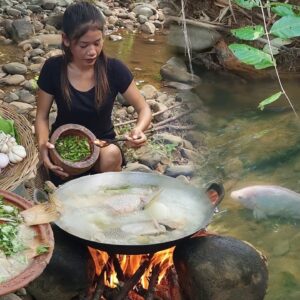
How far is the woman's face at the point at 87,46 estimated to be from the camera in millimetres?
3475

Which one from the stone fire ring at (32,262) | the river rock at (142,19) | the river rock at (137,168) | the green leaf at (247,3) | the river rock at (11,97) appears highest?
the green leaf at (247,3)

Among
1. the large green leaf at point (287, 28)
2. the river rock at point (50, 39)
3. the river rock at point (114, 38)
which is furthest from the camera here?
the river rock at point (114, 38)

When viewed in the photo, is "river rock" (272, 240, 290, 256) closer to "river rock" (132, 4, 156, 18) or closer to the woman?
the woman

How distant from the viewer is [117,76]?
383 cm

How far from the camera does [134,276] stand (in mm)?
2875

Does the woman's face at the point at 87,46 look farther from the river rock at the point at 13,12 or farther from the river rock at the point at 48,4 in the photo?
the river rock at the point at 48,4

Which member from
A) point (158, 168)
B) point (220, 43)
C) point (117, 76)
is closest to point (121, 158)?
point (117, 76)

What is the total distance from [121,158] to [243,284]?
147 centimetres

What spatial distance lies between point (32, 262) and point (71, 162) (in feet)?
4.49

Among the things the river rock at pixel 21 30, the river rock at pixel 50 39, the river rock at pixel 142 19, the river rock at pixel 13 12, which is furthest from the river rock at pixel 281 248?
the river rock at pixel 13 12

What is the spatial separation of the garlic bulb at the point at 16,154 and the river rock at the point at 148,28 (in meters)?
7.10

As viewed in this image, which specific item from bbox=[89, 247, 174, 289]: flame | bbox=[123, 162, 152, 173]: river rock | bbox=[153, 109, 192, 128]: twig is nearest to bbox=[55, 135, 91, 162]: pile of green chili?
bbox=[89, 247, 174, 289]: flame

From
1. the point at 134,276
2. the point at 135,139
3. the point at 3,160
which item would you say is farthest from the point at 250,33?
the point at 3,160

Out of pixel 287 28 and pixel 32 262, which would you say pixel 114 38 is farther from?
pixel 287 28
